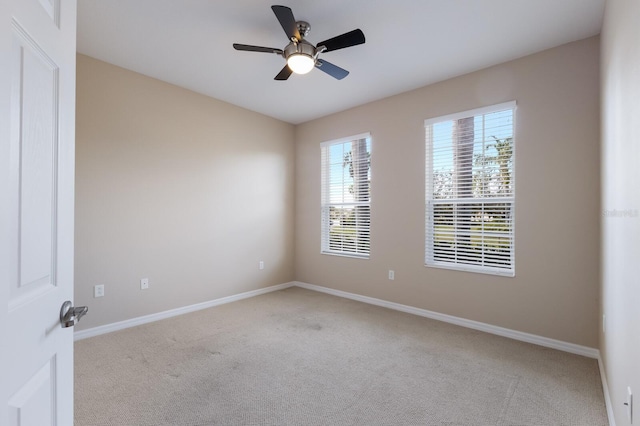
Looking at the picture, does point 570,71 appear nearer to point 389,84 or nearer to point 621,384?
point 389,84

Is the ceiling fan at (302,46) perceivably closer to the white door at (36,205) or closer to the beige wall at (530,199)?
the white door at (36,205)

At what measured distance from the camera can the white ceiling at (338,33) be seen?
7.81 ft

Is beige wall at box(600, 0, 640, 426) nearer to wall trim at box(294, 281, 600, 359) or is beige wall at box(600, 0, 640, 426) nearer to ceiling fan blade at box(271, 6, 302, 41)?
wall trim at box(294, 281, 600, 359)

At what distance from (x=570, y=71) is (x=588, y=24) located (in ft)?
1.26

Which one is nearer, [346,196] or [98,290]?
[98,290]

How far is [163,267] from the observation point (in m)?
3.73

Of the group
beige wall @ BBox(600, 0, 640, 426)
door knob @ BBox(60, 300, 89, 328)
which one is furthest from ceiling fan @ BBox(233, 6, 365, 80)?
door knob @ BBox(60, 300, 89, 328)

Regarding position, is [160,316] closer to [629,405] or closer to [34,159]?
[34,159]

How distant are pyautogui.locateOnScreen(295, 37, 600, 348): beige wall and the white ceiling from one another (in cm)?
27

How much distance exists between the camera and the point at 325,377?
94.1 inches

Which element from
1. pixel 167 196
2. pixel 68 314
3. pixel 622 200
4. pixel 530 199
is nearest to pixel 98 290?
pixel 167 196

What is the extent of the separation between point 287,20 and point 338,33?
2.37 feet

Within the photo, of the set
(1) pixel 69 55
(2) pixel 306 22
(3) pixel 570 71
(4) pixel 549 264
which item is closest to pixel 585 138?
(3) pixel 570 71

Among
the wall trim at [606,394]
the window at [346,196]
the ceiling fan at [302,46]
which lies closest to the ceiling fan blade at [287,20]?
the ceiling fan at [302,46]
